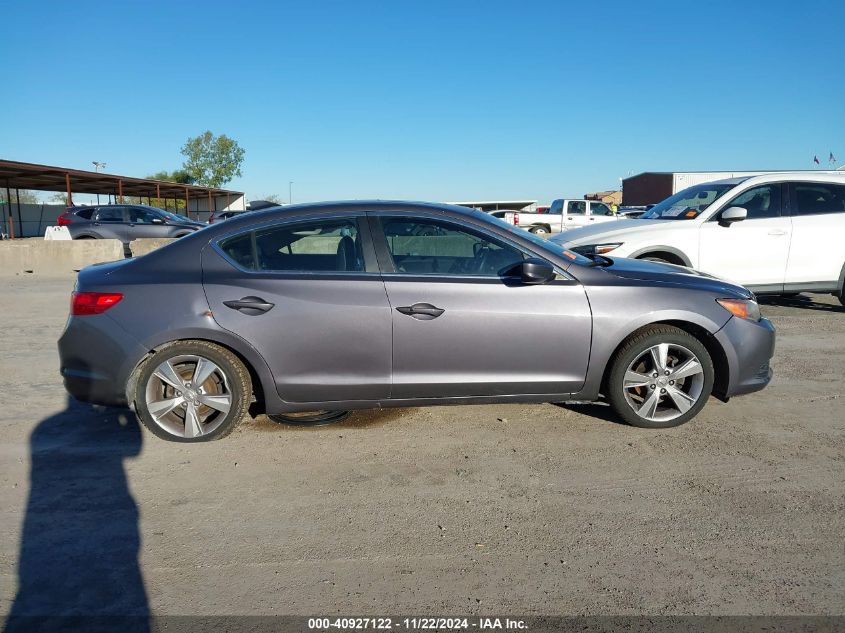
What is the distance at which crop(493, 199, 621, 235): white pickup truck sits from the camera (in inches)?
1090

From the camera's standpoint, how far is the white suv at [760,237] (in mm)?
7680

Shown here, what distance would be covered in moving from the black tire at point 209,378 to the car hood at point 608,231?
4.75 metres

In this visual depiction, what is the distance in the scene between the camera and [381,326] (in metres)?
3.91

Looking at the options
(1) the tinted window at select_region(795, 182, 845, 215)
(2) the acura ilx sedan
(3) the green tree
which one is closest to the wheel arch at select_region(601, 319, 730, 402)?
(2) the acura ilx sedan

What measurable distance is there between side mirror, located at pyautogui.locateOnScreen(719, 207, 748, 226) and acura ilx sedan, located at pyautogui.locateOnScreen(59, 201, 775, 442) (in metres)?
3.69

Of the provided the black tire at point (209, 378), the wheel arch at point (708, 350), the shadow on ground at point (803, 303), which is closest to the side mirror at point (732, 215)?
the shadow on ground at point (803, 303)

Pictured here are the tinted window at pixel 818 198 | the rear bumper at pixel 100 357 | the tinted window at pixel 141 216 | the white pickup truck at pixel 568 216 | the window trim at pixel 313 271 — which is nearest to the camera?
the rear bumper at pixel 100 357

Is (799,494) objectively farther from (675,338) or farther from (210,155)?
(210,155)

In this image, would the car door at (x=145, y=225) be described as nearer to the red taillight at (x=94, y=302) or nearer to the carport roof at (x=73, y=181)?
the carport roof at (x=73, y=181)

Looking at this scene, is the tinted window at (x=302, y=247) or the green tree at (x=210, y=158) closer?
the tinted window at (x=302, y=247)

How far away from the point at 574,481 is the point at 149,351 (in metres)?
2.70

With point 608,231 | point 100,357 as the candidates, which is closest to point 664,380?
point 100,357

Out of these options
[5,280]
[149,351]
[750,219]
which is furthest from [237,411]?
[5,280]

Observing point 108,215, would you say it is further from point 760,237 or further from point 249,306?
point 760,237
